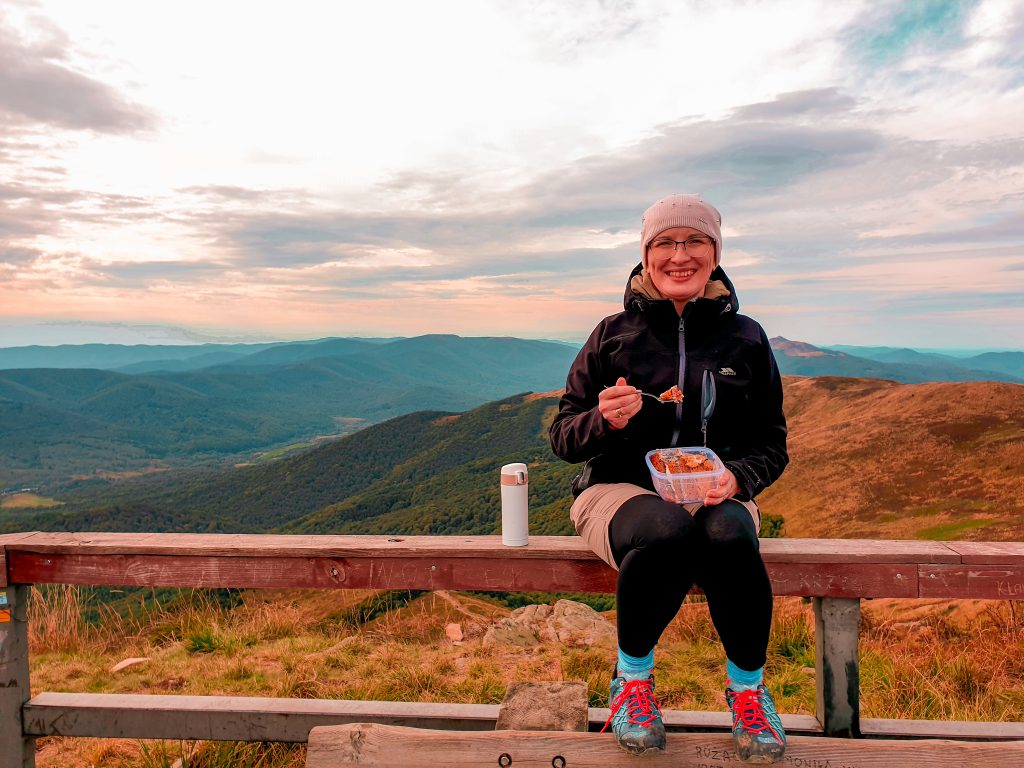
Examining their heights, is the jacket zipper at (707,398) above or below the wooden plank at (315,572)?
above

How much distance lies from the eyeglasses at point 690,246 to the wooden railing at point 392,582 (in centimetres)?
118

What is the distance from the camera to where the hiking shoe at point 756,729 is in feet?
6.26

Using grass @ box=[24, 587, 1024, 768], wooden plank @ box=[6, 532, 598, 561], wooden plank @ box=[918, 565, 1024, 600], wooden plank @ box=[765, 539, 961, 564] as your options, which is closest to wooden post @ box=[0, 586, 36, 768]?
wooden plank @ box=[6, 532, 598, 561]

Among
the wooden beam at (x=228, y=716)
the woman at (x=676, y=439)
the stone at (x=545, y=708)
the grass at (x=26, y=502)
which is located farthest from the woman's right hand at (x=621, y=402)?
the grass at (x=26, y=502)

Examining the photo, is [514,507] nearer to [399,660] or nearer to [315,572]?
[315,572]

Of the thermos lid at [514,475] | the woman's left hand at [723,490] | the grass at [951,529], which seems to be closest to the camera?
the woman's left hand at [723,490]

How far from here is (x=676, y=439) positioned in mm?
2615

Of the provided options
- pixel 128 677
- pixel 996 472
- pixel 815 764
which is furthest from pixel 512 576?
pixel 996 472

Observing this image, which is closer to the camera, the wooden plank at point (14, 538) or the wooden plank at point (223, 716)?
the wooden plank at point (223, 716)

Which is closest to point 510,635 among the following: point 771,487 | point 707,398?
point 707,398

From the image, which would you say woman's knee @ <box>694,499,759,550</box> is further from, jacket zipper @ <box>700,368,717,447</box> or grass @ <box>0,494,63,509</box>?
grass @ <box>0,494,63,509</box>

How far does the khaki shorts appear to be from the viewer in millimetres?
2412

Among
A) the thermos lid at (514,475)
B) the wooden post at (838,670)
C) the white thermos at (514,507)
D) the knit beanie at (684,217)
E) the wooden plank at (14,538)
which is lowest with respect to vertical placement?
the wooden post at (838,670)

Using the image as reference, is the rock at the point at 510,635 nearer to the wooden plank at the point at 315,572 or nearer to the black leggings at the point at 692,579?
the wooden plank at the point at 315,572
